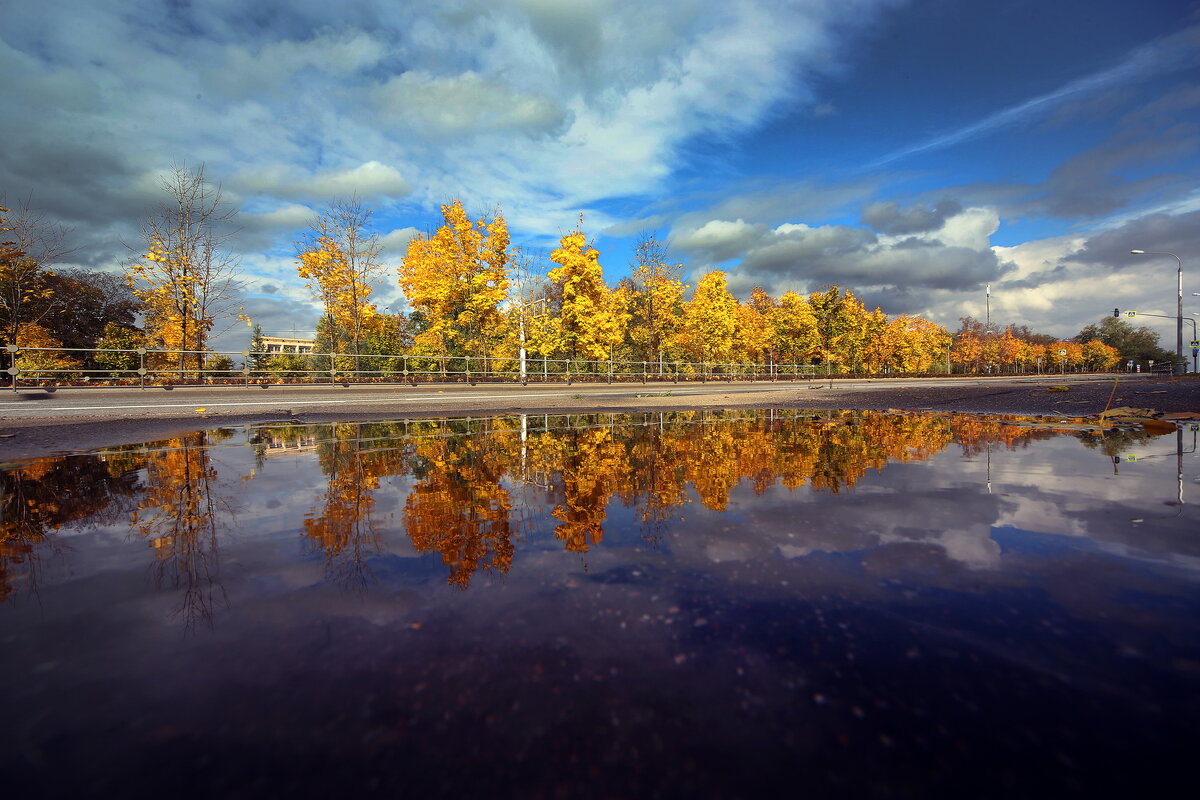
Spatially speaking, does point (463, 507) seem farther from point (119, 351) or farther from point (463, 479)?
point (119, 351)

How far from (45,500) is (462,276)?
26585 mm

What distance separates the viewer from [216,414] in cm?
1262

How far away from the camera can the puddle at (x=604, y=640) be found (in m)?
1.36

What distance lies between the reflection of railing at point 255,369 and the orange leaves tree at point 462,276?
2192 millimetres

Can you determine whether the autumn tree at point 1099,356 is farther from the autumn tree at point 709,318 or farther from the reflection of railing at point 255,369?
the reflection of railing at point 255,369

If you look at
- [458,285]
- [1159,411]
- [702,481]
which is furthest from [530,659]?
[458,285]

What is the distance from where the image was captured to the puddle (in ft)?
4.47

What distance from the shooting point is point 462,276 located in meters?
29.5

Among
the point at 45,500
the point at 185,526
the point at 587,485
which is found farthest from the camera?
the point at 587,485

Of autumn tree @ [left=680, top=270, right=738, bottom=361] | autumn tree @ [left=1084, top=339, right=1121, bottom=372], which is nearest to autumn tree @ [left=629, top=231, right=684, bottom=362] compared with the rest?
autumn tree @ [left=680, top=270, right=738, bottom=361]

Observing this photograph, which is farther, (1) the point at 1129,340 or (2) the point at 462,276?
(1) the point at 1129,340

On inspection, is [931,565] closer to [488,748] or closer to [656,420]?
[488,748]

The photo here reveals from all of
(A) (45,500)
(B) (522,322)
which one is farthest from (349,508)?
(B) (522,322)

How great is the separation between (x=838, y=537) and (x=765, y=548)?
20.8 inches
